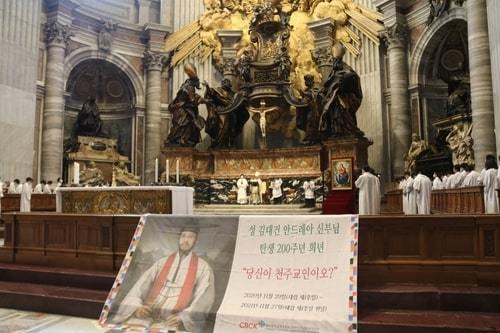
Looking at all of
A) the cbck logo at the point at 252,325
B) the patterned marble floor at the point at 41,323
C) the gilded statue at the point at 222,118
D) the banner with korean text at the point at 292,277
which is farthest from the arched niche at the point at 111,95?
the cbck logo at the point at 252,325

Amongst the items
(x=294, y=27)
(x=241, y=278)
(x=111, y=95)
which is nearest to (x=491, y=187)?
(x=241, y=278)

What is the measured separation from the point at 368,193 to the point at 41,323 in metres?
6.37

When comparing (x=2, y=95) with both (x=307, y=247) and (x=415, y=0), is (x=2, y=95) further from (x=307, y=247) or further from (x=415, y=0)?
(x=415, y=0)

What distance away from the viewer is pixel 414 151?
12.0 meters

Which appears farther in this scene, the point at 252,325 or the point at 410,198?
the point at 410,198

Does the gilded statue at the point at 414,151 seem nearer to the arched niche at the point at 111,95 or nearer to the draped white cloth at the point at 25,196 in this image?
the draped white cloth at the point at 25,196

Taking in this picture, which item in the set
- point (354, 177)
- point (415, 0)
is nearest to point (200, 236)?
point (354, 177)

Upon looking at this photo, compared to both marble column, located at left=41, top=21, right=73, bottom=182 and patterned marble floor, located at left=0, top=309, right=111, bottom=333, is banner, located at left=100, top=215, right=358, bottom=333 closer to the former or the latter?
patterned marble floor, located at left=0, top=309, right=111, bottom=333

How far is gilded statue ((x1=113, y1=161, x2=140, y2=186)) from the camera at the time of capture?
14704mm

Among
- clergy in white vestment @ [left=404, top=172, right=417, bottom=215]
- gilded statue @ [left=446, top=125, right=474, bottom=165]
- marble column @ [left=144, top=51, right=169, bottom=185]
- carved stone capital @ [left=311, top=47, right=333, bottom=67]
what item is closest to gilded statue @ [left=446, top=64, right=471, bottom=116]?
gilded statue @ [left=446, top=125, right=474, bottom=165]

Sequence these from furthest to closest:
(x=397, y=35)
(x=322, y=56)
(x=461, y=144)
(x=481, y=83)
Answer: (x=322, y=56) < (x=397, y=35) < (x=461, y=144) < (x=481, y=83)

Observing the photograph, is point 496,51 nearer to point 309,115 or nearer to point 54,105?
point 309,115

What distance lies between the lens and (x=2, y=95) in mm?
11359

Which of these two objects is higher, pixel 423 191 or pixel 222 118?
pixel 222 118
